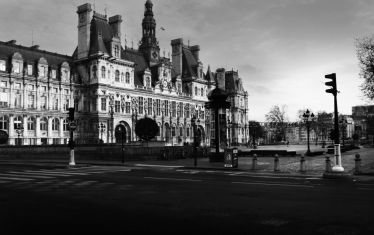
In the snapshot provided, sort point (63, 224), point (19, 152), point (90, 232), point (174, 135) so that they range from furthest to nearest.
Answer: point (174, 135)
point (19, 152)
point (63, 224)
point (90, 232)

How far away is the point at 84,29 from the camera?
8062cm

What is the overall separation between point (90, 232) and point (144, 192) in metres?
5.91

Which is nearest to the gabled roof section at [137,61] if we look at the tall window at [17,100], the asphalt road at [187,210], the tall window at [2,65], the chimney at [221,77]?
the tall window at [17,100]

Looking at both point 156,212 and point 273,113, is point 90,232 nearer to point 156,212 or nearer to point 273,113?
point 156,212

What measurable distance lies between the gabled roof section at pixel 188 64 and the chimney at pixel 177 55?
4.12 feet

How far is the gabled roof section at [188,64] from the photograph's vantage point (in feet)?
351

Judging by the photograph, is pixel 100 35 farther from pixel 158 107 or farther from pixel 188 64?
pixel 188 64

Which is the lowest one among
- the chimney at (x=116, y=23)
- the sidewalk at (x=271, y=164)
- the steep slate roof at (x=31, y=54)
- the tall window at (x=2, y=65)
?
the sidewalk at (x=271, y=164)

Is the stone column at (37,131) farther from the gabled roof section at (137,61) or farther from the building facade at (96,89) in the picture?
the gabled roof section at (137,61)

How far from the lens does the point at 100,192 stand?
532 inches

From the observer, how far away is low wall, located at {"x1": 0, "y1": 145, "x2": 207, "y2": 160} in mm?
39812

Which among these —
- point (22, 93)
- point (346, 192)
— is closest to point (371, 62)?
point (346, 192)

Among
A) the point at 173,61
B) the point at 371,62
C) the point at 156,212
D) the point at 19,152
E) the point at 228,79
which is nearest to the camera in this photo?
the point at 156,212

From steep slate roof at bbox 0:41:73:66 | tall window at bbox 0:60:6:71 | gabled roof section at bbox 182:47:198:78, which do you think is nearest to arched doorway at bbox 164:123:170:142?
gabled roof section at bbox 182:47:198:78
